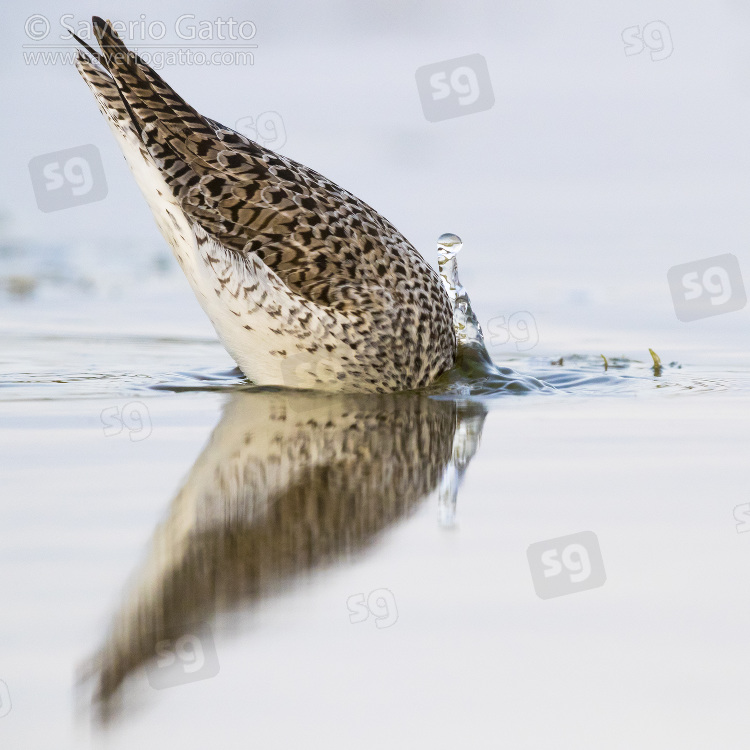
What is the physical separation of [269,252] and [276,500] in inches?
109

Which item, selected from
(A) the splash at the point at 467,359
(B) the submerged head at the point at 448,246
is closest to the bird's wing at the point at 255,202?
(A) the splash at the point at 467,359

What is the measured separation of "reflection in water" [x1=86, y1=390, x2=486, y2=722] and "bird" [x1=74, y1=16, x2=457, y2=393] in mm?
382

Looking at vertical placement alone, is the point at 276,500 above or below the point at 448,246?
below

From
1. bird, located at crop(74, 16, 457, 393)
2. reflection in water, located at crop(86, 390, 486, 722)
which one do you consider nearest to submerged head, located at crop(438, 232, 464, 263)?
bird, located at crop(74, 16, 457, 393)

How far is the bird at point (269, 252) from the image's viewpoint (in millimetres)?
7039

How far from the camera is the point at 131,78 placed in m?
7.20

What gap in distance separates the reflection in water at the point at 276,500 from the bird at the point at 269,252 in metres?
0.38

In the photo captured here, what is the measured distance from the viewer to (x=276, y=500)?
14.9 ft

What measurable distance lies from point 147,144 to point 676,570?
14.5 feet

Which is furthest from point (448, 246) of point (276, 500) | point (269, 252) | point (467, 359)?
point (276, 500)

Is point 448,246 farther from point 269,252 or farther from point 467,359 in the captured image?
point 269,252

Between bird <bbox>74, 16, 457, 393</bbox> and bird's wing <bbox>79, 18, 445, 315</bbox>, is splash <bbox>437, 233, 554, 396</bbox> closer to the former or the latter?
bird <bbox>74, 16, 457, 393</bbox>

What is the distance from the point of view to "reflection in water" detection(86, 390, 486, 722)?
344 cm

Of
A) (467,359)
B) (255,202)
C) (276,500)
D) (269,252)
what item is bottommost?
(276,500)
